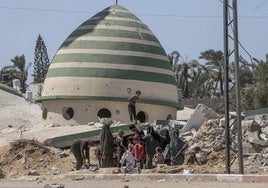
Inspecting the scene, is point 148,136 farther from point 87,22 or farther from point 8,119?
point 8,119

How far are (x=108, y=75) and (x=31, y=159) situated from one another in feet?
29.7

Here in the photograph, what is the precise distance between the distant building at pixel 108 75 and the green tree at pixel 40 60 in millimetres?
33599

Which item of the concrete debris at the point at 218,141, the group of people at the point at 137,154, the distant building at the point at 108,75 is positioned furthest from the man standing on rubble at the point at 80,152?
the distant building at the point at 108,75

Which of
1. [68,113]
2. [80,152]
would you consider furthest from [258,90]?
[80,152]

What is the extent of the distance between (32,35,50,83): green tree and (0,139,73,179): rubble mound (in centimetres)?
4238

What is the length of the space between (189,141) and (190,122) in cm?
245

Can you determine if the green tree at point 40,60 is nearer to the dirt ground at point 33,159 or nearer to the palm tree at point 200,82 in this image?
the palm tree at point 200,82

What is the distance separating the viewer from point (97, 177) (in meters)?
16.8

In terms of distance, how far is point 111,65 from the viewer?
1326 inches

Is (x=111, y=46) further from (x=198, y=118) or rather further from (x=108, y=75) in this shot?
(x=198, y=118)

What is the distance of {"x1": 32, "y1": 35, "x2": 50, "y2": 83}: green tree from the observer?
227 ft

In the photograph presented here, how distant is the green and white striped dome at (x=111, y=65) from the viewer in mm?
33562

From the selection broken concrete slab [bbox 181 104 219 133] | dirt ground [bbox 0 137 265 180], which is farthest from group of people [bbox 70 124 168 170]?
broken concrete slab [bbox 181 104 219 133]

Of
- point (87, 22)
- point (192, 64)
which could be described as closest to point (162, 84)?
point (87, 22)
